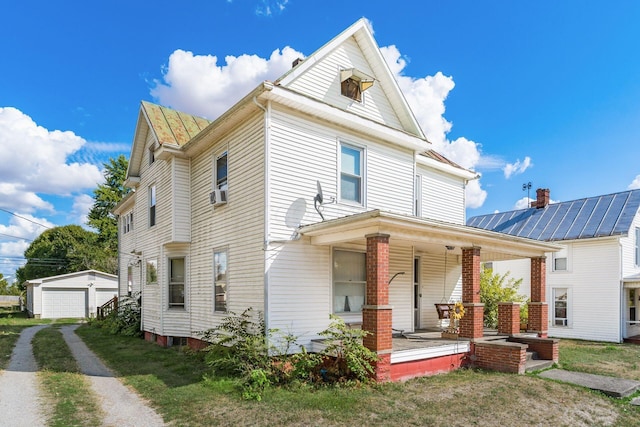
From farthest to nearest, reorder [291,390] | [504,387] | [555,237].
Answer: [555,237], [504,387], [291,390]

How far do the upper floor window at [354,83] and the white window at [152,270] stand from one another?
8578 mm

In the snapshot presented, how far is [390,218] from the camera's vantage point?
26.6 ft

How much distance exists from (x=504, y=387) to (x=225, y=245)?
7.23 metres

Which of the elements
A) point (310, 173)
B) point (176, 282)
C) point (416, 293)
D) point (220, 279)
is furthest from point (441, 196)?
point (176, 282)

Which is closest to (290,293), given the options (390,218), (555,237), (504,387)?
(390,218)

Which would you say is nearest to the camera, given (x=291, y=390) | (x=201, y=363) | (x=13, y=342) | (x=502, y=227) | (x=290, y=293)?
(x=291, y=390)

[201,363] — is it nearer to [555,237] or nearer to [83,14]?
[83,14]

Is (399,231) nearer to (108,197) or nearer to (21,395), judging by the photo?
(21,395)

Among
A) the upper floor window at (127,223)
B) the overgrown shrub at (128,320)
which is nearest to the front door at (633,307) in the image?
the overgrown shrub at (128,320)

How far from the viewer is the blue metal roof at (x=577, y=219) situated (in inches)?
716

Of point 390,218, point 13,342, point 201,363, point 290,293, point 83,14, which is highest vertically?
point 83,14

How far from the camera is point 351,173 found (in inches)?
434

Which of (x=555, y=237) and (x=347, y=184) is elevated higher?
(x=347, y=184)

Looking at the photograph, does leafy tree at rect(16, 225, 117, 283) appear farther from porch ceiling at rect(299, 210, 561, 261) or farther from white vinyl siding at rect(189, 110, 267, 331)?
porch ceiling at rect(299, 210, 561, 261)
